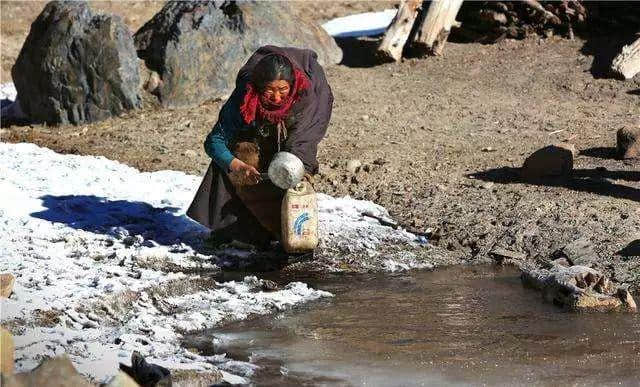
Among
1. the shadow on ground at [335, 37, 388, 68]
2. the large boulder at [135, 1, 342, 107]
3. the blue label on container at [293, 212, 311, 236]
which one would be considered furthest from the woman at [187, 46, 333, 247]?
the shadow on ground at [335, 37, 388, 68]

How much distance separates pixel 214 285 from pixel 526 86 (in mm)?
5363

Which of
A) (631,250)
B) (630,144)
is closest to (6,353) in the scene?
(631,250)

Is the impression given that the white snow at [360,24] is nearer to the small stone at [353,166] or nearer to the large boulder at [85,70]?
the large boulder at [85,70]

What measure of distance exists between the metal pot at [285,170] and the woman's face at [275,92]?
12.2 inches

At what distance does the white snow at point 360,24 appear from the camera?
13.5 m

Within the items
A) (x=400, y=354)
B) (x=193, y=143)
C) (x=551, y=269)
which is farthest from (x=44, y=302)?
(x=193, y=143)

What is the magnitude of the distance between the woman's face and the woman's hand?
1.21ft

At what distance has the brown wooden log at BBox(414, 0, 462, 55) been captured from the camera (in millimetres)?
11656

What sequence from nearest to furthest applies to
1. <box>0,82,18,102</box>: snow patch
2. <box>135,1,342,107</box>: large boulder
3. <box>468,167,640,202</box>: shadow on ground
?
<box>468,167,640,202</box>: shadow on ground
<box>135,1,342,107</box>: large boulder
<box>0,82,18,102</box>: snow patch

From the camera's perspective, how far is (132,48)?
11.2m

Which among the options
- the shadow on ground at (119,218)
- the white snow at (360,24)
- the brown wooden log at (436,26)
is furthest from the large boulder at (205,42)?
the shadow on ground at (119,218)

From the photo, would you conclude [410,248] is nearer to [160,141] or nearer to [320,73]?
[320,73]

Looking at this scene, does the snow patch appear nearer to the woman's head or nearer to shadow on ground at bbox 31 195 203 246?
shadow on ground at bbox 31 195 203 246

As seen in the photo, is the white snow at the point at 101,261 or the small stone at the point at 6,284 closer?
the white snow at the point at 101,261
